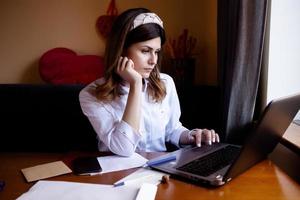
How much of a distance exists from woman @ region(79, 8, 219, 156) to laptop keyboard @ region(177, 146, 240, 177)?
15cm

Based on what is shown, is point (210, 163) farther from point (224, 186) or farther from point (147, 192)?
point (147, 192)

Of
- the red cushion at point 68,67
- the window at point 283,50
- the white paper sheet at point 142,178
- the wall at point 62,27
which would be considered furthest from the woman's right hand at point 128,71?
the wall at point 62,27

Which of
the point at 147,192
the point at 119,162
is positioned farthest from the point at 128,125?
the point at 147,192

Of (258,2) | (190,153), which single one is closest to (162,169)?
(190,153)

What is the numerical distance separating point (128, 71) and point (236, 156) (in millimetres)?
560

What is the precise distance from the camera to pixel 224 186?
79 cm

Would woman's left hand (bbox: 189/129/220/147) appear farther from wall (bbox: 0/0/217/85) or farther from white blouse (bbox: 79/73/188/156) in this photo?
wall (bbox: 0/0/217/85)

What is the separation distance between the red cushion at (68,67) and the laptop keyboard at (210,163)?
1.50 meters

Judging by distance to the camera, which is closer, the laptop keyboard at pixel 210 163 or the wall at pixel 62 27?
the laptop keyboard at pixel 210 163

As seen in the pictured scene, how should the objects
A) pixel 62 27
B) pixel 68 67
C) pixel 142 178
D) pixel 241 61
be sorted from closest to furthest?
1. pixel 142 178
2. pixel 241 61
3. pixel 68 67
4. pixel 62 27

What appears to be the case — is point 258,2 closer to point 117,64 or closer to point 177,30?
point 117,64

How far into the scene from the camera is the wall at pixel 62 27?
2406 millimetres

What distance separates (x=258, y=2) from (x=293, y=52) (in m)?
0.35

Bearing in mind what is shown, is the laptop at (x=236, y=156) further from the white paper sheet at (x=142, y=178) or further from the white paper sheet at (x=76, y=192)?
the white paper sheet at (x=76, y=192)
